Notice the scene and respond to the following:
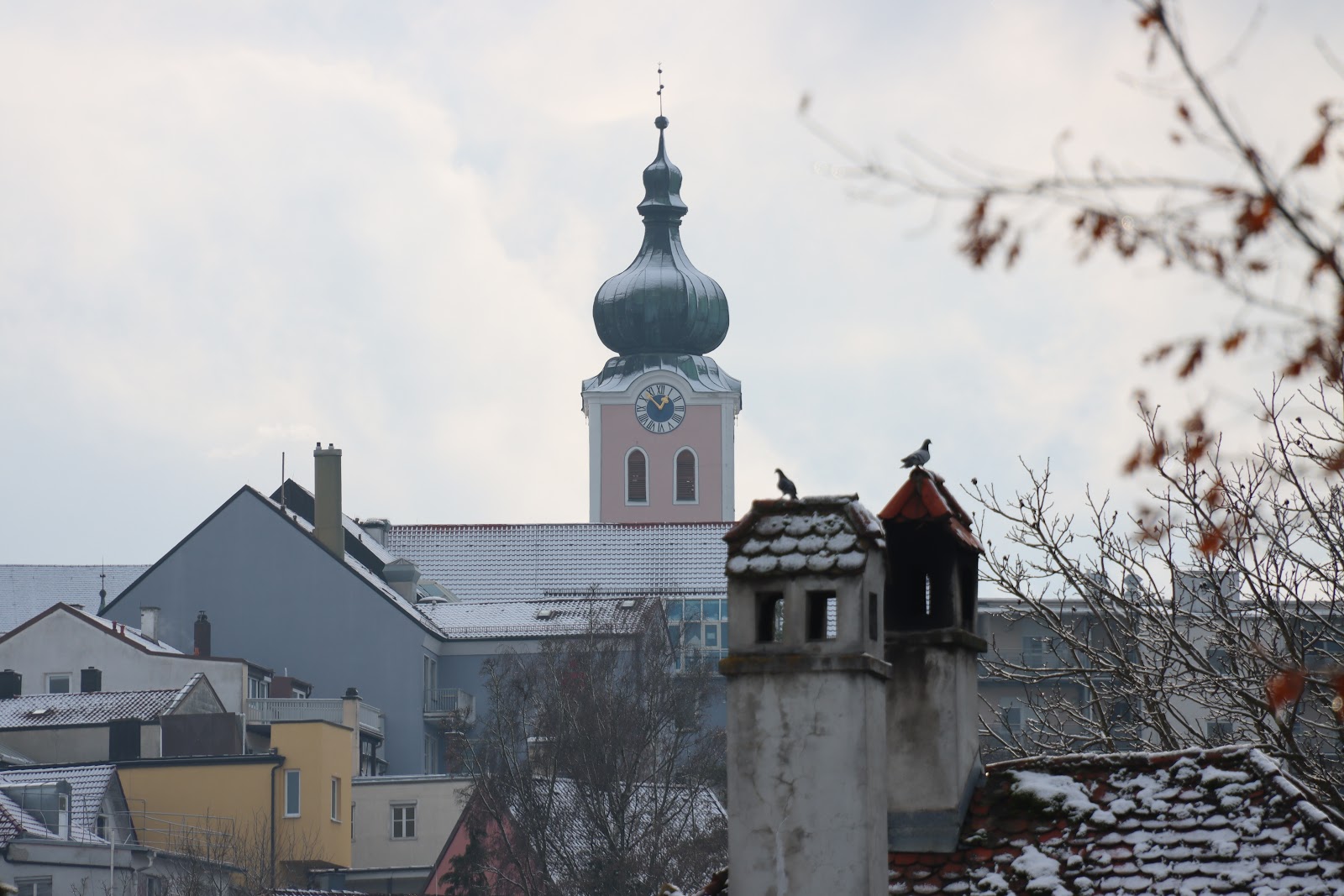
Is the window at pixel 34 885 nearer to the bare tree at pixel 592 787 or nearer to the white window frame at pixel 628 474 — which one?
the bare tree at pixel 592 787

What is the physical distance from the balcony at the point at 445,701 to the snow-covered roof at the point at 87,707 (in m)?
14.6

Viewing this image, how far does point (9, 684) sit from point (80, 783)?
13083mm

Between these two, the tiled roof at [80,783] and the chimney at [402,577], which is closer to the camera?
the tiled roof at [80,783]

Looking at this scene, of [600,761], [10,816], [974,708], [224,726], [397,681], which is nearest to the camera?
[974,708]

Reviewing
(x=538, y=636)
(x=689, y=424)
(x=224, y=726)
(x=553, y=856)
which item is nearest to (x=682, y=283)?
(x=689, y=424)

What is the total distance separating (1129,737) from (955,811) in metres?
8.77

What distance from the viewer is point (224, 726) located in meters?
61.1

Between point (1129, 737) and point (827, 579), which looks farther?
point (1129, 737)

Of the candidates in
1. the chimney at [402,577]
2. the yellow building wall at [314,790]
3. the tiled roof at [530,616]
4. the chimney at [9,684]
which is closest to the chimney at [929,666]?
the yellow building wall at [314,790]

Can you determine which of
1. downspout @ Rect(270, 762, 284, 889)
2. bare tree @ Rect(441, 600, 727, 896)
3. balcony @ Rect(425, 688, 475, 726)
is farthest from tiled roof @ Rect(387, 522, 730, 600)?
downspout @ Rect(270, 762, 284, 889)

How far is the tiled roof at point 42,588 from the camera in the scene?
89.7m

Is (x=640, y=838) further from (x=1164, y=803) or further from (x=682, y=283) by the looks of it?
(x=682, y=283)

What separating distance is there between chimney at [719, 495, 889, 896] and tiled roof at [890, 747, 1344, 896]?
74 centimetres

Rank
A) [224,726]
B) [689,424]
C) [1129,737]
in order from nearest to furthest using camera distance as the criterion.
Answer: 1. [1129,737]
2. [224,726]
3. [689,424]
